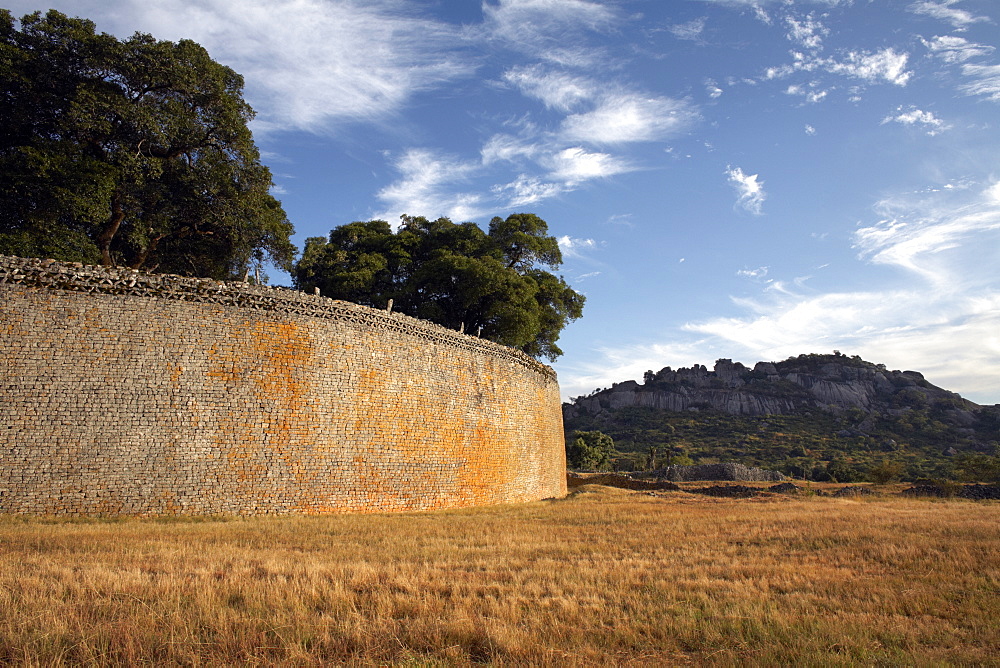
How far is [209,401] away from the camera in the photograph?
14875 millimetres

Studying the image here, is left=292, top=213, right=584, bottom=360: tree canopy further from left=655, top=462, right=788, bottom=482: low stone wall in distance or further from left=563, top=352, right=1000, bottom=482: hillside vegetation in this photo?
left=563, top=352, right=1000, bottom=482: hillside vegetation

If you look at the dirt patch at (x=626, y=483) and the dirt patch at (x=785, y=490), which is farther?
the dirt patch at (x=626, y=483)

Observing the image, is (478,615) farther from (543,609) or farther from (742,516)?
(742,516)

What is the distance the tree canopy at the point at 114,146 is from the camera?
1645 cm

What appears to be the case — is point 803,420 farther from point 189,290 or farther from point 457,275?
point 189,290

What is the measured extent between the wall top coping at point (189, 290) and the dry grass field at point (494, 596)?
226 inches

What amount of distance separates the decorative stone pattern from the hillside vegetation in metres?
33.9

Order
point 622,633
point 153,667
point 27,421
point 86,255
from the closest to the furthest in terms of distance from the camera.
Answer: point 153,667 → point 622,633 → point 27,421 → point 86,255

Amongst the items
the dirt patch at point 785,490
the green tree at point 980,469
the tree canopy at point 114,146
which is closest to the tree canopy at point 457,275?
the tree canopy at point 114,146

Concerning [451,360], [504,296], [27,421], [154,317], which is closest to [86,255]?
[154,317]

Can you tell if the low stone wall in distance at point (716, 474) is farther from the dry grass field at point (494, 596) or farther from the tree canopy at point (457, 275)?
the dry grass field at point (494, 596)

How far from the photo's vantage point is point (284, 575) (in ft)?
24.6

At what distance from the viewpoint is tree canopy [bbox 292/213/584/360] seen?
2908cm

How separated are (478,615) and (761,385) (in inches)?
4527
